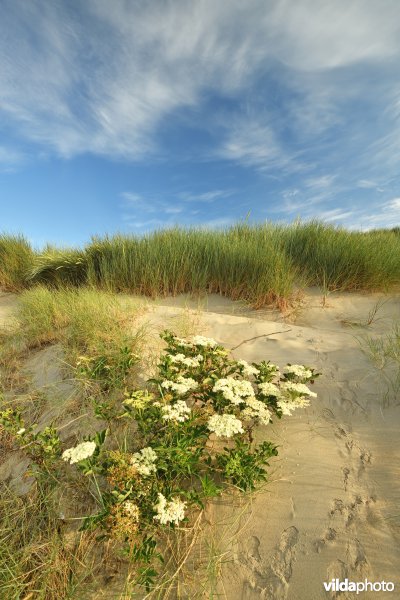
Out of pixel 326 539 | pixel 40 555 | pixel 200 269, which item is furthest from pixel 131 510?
pixel 200 269

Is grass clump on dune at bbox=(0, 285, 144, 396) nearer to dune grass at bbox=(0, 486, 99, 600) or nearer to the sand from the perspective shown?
dune grass at bbox=(0, 486, 99, 600)

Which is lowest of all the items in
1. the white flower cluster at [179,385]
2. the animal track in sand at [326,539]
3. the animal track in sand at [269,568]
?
the animal track in sand at [269,568]

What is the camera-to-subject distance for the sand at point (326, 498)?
178 cm

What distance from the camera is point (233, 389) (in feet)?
8.02

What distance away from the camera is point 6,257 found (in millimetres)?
8406

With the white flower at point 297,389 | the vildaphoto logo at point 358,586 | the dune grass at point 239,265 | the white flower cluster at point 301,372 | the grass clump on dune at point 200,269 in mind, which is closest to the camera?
the vildaphoto logo at point 358,586

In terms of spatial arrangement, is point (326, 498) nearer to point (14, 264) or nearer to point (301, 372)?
point (301, 372)

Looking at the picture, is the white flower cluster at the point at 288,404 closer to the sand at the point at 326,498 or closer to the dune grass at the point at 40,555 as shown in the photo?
the sand at the point at 326,498

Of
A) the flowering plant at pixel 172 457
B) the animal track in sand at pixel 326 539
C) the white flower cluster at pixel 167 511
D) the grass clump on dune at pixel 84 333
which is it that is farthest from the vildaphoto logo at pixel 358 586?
the grass clump on dune at pixel 84 333

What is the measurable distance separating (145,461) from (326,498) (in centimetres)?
122

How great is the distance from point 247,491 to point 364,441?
1.06 meters

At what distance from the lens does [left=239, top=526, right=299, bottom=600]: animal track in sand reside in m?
1.74

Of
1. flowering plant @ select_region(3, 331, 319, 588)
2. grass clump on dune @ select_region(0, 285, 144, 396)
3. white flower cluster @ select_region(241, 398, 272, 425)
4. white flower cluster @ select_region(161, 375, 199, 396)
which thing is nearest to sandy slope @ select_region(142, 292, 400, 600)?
flowering plant @ select_region(3, 331, 319, 588)

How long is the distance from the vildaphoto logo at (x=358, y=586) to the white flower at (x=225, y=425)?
2.88ft
